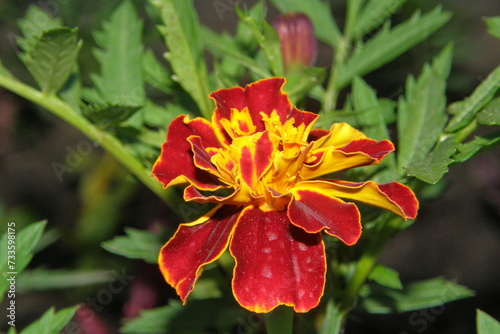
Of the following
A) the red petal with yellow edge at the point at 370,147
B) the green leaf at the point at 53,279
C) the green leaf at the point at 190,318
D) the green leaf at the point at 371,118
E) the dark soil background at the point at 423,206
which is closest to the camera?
the red petal with yellow edge at the point at 370,147

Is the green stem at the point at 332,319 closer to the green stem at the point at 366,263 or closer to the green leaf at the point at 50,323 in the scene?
the green stem at the point at 366,263

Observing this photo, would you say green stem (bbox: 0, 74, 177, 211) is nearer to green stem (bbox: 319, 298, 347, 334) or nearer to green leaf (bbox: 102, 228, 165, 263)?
green leaf (bbox: 102, 228, 165, 263)

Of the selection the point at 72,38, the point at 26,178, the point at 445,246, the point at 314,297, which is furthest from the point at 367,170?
the point at 26,178

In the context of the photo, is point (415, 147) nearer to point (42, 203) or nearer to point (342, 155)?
point (342, 155)

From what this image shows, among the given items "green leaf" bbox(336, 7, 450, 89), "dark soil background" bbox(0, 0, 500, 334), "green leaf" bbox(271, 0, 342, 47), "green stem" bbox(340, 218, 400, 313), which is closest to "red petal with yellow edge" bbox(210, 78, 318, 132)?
"green stem" bbox(340, 218, 400, 313)

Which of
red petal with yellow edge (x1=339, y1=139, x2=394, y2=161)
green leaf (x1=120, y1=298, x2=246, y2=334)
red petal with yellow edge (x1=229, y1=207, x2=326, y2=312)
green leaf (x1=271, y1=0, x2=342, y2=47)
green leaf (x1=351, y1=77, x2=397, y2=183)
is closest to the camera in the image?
red petal with yellow edge (x1=229, y1=207, x2=326, y2=312)

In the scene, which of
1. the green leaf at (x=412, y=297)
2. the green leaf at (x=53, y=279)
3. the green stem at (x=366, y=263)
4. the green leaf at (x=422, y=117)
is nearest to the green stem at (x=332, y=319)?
the green stem at (x=366, y=263)

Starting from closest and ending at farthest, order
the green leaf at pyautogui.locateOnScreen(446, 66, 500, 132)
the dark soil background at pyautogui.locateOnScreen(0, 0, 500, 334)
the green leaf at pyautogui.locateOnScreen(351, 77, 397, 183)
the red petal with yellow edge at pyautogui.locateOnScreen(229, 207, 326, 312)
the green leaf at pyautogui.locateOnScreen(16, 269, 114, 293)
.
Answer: the red petal with yellow edge at pyautogui.locateOnScreen(229, 207, 326, 312) < the green leaf at pyautogui.locateOnScreen(446, 66, 500, 132) < the green leaf at pyautogui.locateOnScreen(351, 77, 397, 183) < the green leaf at pyautogui.locateOnScreen(16, 269, 114, 293) < the dark soil background at pyautogui.locateOnScreen(0, 0, 500, 334)
